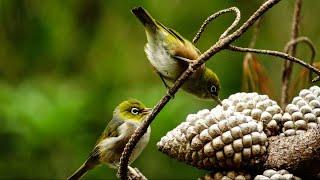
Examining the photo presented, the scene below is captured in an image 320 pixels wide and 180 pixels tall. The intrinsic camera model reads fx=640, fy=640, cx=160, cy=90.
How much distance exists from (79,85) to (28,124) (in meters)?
0.16

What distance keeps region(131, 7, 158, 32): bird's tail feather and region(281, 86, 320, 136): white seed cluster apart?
133mm

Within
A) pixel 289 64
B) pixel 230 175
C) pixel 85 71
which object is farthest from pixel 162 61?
pixel 85 71

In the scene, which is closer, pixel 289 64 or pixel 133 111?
pixel 133 111

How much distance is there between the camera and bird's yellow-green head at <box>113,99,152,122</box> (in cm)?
55

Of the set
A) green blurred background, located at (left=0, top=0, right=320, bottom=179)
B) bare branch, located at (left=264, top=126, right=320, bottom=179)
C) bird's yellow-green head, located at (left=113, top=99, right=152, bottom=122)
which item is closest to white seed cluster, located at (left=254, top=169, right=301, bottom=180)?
bare branch, located at (left=264, top=126, right=320, bottom=179)

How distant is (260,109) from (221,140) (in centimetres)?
6

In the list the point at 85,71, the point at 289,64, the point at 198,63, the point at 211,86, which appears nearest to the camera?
the point at 198,63

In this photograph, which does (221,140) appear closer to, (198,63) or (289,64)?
(198,63)

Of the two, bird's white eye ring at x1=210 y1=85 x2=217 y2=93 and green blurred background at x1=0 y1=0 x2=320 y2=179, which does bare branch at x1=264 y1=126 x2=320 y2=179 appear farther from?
green blurred background at x1=0 y1=0 x2=320 y2=179

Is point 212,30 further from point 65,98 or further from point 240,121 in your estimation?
point 240,121

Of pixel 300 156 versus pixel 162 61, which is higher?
pixel 162 61

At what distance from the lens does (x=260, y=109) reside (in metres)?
0.52

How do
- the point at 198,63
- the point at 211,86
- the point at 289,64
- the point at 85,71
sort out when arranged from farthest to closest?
the point at 85,71, the point at 289,64, the point at 211,86, the point at 198,63

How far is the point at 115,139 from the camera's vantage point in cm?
58
